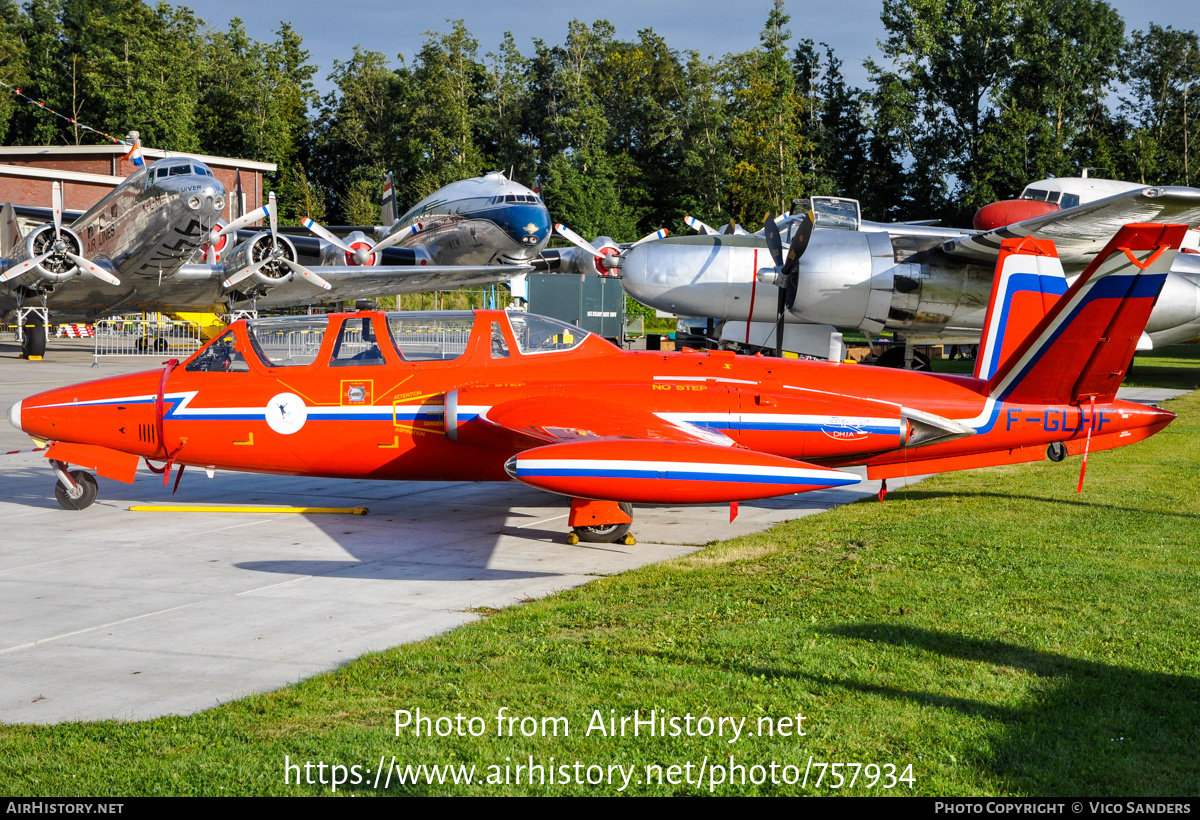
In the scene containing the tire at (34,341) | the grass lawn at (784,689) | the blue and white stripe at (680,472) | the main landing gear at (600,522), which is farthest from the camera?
the tire at (34,341)

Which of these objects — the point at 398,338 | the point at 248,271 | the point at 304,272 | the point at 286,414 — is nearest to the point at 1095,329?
the point at 398,338

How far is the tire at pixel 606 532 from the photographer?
9430 millimetres

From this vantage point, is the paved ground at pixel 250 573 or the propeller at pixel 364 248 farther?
the propeller at pixel 364 248

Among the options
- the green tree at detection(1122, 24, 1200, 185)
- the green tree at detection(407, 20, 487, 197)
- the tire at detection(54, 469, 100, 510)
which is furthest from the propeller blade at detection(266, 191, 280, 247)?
the green tree at detection(1122, 24, 1200, 185)

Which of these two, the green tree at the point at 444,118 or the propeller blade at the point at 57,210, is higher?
the green tree at the point at 444,118

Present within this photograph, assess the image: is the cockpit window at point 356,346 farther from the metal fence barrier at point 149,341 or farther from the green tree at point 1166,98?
the green tree at point 1166,98

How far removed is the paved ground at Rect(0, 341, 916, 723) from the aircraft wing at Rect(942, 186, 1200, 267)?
710 cm

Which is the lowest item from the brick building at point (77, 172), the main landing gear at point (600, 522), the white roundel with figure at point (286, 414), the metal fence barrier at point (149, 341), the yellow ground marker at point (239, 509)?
the metal fence barrier at point (149, 341)

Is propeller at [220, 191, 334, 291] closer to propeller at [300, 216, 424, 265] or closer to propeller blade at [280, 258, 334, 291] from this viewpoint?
propeller blade at [280, 258, 334, 291]

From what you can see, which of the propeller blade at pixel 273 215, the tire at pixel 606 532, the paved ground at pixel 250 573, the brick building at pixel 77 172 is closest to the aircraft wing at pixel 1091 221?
the paved ground at pixel 250 573

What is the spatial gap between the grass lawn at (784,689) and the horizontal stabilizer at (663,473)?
73 cm

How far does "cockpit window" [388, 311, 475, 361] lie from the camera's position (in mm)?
10219

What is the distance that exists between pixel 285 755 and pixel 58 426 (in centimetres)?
734

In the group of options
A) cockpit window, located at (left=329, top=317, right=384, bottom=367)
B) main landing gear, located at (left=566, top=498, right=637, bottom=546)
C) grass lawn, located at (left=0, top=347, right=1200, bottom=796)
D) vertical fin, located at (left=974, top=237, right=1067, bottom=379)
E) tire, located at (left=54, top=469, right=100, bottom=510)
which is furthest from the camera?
tire, located at (left=54, top=469, right=100, bottom=510)
